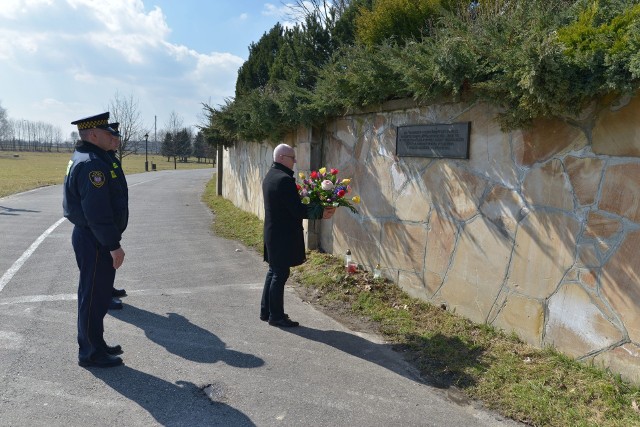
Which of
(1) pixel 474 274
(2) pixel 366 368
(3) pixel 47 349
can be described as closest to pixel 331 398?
(2) pixel 366 368

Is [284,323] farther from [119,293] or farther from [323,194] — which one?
[119,293]

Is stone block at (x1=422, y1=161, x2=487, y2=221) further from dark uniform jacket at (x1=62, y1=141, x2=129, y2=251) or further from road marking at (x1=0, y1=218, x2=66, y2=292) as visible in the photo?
road marking at (x1=0, y1=218, x2=66, y2=292)

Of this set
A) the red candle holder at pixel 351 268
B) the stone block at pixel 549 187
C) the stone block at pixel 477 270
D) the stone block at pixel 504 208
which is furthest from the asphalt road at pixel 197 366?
the stone block at pixel 549 187

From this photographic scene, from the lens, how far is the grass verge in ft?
11.0

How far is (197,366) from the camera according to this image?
4043mm

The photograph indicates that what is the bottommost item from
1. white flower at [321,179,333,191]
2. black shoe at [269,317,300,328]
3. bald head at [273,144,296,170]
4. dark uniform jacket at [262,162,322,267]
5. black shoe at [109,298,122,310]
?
black shoe at [269,317,300,328]

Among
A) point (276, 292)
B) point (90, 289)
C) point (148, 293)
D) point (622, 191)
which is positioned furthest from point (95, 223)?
point (622, 191)

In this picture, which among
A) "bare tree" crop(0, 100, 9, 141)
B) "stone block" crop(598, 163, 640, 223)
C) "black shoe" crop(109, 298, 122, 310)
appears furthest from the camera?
"bare tree" crop(0, 100, 9, 141)

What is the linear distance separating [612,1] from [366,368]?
11.4ft

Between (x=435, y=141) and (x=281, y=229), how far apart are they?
1.90 metres

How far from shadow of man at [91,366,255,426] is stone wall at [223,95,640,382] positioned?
2.62 meters

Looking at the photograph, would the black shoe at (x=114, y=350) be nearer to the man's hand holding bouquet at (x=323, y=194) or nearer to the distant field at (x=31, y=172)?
the man's hand holding bouquet at (x=323, y=194)

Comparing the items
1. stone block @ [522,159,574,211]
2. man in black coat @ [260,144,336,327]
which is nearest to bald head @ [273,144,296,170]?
man in black coat @ [260,144,336,327]

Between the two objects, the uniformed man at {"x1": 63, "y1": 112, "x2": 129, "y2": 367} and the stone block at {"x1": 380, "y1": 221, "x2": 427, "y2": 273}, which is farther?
the stone block at {"x1": 380, "y1": 221, "x2": 427, "y2": 273}
